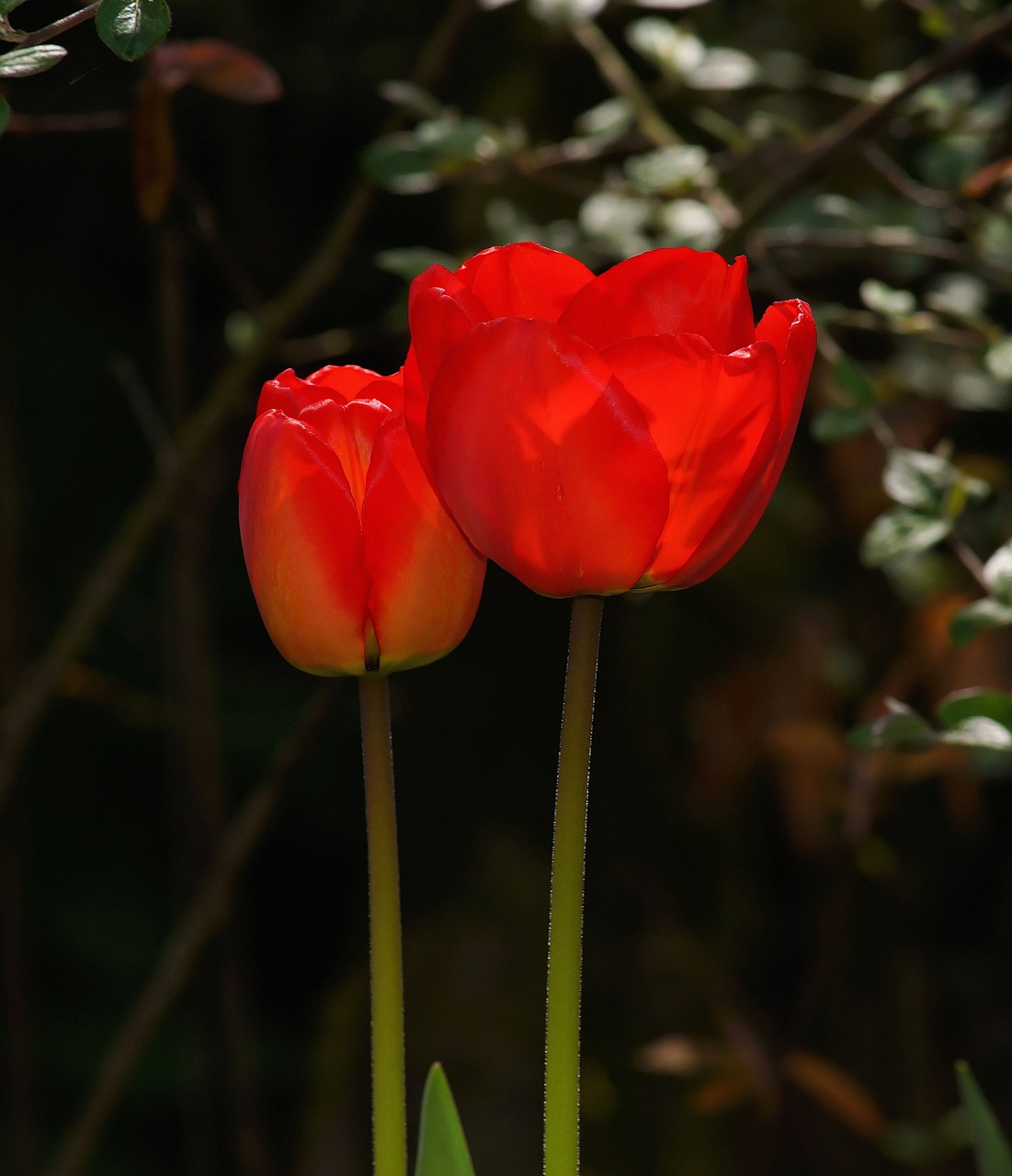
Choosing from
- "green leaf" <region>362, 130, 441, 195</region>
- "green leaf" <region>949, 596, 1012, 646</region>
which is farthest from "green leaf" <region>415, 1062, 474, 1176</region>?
"green leaf" <region>362, 130, 441, 195</region>

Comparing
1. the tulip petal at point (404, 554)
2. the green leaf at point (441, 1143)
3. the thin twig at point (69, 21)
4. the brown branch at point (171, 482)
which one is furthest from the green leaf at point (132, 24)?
the brown branch at point (171, 482)

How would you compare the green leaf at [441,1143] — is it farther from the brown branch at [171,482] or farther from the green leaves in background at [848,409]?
the brown branch at [171,482]

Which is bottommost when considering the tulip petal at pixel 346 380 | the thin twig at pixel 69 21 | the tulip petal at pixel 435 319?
the tulip petal at pixel 346 380

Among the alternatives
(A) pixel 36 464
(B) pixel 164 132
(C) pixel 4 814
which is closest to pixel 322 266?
(B) pixel 164 132

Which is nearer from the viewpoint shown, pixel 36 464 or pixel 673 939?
pixel 673 939

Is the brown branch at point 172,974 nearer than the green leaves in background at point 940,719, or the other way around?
the green leaves in background at point 940,719

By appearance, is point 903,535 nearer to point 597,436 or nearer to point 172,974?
point 597,436

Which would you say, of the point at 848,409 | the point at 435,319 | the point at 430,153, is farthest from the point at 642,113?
the point at 435,319

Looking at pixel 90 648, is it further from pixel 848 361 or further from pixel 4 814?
pixel 848 361
